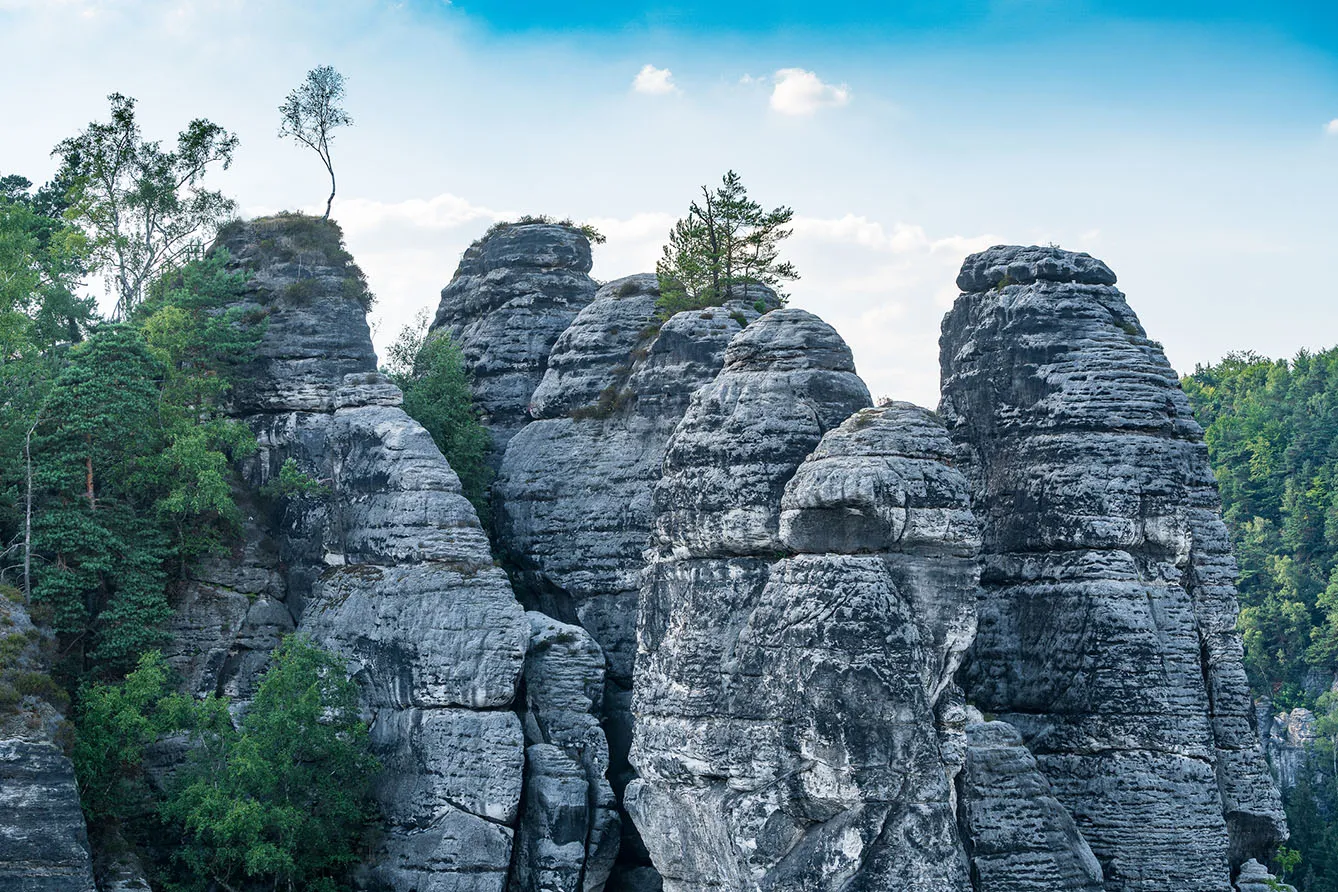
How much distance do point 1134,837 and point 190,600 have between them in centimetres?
2517

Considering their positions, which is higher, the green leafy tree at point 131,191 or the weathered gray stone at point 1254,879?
the green leafy tree at point 131,191

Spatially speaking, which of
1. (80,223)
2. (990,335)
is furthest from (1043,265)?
(80,223)

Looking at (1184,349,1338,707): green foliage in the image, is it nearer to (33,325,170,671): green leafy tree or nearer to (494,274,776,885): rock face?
(494,274,776,885): rock face

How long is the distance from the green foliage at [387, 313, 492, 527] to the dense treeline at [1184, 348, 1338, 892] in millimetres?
41933

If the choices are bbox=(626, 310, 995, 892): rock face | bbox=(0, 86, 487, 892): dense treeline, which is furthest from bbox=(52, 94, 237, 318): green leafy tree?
bbox=(626, 310, 995, 892): rock face

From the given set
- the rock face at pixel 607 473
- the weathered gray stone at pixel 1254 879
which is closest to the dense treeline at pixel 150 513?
the rock face at pixel 607 473

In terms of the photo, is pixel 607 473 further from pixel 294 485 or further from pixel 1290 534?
pixel 1290 534

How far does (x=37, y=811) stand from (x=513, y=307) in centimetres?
2617

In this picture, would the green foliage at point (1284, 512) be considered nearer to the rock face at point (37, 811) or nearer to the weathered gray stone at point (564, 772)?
the weathered gray stone at point (564, 772)

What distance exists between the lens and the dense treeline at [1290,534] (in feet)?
273

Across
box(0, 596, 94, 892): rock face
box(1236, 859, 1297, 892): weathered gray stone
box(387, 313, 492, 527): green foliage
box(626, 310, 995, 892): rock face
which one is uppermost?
box(387, 313, 492, 527): green foliage

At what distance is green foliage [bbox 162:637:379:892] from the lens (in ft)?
115

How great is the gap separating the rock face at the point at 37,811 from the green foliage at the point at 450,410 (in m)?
15.6

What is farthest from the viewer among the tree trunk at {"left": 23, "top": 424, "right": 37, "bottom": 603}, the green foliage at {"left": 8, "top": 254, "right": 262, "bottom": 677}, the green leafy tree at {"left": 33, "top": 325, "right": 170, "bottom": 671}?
the green foliage at {"left": 8, "top": 254, "right": 262, "bottom": 677}
